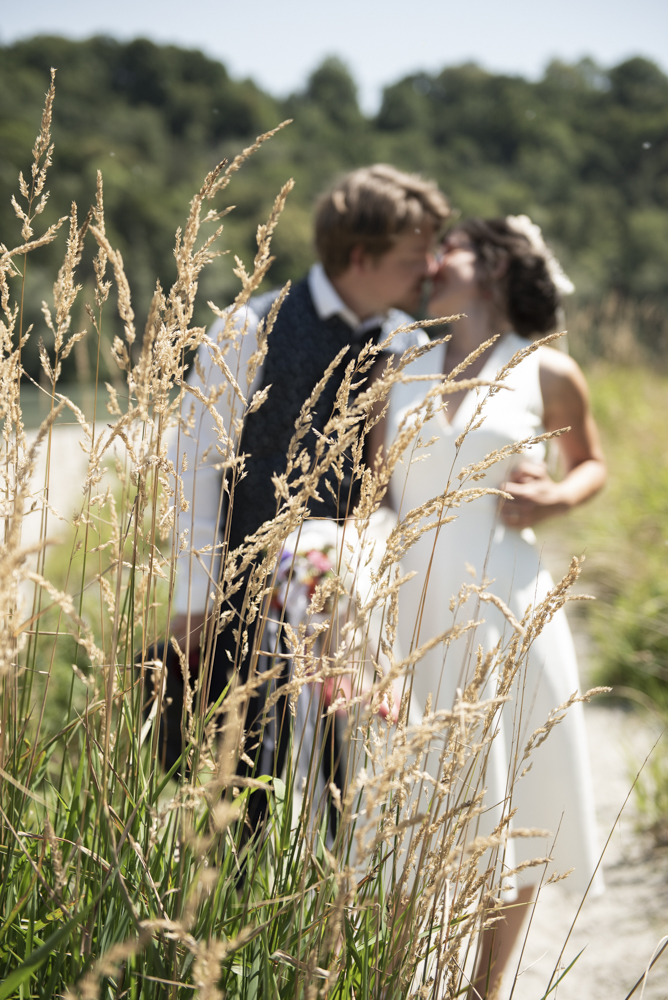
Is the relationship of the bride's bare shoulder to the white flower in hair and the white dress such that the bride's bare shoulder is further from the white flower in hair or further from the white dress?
the white flower in hair

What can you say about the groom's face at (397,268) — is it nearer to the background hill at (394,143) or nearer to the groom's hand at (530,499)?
the groom's hand at (530,499)

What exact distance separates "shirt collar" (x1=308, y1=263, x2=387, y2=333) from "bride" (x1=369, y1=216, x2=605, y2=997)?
0.23m

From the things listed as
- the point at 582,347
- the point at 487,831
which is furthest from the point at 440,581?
the point at 582,347

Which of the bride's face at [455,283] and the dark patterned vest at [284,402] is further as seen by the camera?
the bride's face at [455,283]

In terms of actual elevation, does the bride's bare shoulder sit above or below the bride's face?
below

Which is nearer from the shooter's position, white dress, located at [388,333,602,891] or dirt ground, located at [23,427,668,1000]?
white dress, located at [388,333,602,891]

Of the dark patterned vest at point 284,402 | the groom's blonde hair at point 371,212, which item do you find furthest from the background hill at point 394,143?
the dark patterned vest at point 284,402

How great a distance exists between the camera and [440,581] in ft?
7.20

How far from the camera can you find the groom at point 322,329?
2.02 meters

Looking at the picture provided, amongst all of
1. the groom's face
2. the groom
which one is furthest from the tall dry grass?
the groom's face

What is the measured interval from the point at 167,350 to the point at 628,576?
4510 millimetres

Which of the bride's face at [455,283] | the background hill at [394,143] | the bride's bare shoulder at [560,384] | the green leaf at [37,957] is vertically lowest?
the green leaf at [37,957]

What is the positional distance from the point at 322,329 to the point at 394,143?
101 feet

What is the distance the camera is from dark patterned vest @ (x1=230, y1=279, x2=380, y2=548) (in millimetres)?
2016
